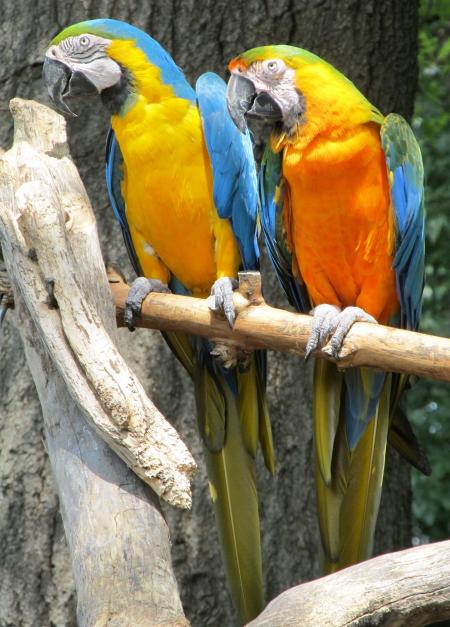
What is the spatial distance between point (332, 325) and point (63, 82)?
93cm

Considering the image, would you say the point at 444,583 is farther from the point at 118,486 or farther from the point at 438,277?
the point at 438,277

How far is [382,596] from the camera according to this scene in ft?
5.07

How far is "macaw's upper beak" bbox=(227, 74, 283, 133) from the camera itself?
7.53 ft

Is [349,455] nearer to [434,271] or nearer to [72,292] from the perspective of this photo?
[72,292]

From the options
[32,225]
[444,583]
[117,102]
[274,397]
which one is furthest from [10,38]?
[444,583]

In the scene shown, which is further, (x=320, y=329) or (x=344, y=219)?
(x=344, y=219)

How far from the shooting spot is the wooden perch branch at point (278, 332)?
6.25 feet

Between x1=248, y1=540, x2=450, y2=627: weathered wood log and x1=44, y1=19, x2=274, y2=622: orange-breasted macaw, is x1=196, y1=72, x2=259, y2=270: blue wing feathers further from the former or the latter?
x1=248, y1=540, x2=450, y2=627: weathered wood log

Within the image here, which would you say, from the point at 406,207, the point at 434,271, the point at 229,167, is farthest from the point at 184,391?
the point at 434,271

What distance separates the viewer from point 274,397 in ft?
9.45

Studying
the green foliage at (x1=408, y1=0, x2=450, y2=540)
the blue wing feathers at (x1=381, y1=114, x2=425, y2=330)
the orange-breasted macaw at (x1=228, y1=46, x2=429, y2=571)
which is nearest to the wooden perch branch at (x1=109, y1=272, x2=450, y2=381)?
the orange-breasted macaw at (x1=228, y1=46, x2=429, y2=571)

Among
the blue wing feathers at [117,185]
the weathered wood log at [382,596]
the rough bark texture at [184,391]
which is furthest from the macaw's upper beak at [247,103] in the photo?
the weathered wood log at [382,596]

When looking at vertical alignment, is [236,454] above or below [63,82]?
below

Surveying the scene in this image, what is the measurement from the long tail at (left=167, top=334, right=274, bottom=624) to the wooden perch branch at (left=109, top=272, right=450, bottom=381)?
0.88ft
